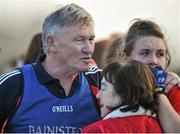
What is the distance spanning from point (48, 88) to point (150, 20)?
0.83 metres

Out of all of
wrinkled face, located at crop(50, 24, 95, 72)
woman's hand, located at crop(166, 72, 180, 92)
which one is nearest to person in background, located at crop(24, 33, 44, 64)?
wrinkled face, located at crop(50, 24, 95, 72)

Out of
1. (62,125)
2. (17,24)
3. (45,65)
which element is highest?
(45,65)

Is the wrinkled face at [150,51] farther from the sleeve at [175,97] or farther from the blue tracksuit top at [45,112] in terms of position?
the blue tracksuit top at [45,112]

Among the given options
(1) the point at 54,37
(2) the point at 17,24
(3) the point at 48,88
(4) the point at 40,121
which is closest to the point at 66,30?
(1) the point at 54,37

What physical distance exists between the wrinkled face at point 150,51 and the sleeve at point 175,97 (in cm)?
24

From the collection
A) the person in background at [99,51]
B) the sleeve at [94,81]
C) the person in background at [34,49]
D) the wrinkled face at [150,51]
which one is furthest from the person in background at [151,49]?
the person in background at [99,51]

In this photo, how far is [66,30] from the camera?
3299mm

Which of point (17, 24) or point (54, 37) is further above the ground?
point (54, 37)

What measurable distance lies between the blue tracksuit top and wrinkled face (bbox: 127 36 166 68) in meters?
0.45

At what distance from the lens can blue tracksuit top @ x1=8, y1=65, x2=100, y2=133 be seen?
316cm

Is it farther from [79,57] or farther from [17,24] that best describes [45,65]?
[17,24]

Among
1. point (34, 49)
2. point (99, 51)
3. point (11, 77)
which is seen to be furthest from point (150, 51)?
point (99, 51)

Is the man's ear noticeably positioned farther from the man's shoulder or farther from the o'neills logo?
the o'neills logo

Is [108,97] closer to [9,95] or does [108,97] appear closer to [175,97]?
[175,97]
